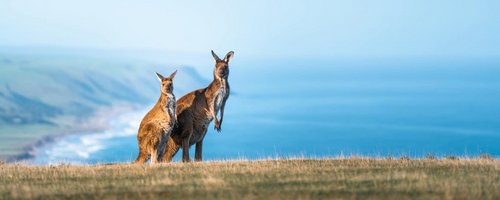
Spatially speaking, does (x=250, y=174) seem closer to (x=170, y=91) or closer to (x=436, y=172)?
(x=436, y=172)

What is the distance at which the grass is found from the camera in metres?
14.4

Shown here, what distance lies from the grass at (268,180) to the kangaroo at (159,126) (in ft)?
5.41

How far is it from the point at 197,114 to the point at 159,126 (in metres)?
1.45

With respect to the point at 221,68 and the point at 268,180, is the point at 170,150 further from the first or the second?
the point at 268,180

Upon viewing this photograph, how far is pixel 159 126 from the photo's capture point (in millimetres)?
21672

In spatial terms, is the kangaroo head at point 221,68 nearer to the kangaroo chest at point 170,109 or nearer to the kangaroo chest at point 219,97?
the kangaroo chest at point 219,97

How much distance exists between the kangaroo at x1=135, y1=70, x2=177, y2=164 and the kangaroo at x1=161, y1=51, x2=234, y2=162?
83cm

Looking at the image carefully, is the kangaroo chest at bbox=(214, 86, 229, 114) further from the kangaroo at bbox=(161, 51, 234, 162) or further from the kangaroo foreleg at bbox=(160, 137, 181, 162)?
the kangaroo foreleg at bbox=(160, 137, 181, 162)

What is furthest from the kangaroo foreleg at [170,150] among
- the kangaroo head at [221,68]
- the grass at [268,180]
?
the grass at [268,180]

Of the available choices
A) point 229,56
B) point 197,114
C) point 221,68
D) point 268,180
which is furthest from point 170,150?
point 268,180

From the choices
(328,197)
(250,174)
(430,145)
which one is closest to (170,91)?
(250,174)

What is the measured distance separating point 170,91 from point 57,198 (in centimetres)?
768

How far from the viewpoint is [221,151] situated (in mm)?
188000

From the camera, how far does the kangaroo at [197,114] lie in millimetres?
22638
